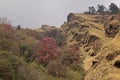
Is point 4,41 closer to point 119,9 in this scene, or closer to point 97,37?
point 97,37

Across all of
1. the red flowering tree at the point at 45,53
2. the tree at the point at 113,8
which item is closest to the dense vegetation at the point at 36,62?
the red flowering tree at the point at 45,53

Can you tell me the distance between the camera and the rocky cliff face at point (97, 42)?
2575cm

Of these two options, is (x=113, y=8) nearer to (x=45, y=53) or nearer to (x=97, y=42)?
(x=97, y=42)

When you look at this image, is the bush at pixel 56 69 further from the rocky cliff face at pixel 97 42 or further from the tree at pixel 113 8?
the tree at pixel 113 8

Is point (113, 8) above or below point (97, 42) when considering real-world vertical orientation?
above

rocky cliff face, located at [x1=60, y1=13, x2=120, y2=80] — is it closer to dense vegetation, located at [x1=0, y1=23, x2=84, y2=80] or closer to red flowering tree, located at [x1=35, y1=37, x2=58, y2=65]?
dense vegetation, located at [x1=0, y1=23, x2=84, y2=80]

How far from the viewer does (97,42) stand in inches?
2328

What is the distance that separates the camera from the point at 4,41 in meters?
46.5

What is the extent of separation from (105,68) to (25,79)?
13.3m

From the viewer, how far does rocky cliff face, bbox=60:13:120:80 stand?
25.8 meters

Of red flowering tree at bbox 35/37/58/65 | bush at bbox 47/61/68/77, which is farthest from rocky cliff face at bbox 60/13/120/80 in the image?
red flowering tree at bbox 35/37/58/65

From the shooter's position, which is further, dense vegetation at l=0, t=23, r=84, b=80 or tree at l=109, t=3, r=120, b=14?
tree at l=109, t=3, r=120, b=14

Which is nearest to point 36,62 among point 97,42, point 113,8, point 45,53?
point 45,53

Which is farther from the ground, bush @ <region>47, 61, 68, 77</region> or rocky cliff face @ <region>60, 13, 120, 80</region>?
rocky cliff face @ <region>60, 13, 120, 80</region>
